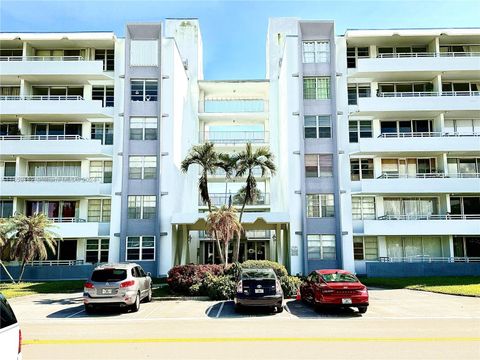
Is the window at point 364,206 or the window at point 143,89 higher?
the window at point 143,89

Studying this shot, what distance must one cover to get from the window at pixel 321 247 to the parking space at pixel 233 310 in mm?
9404

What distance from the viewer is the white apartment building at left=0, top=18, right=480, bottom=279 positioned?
103 ft

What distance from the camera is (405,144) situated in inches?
1284

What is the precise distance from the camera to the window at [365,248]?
33156mm

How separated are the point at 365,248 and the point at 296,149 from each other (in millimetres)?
8692

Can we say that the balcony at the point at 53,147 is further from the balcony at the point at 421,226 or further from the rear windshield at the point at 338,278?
the rear windshield at the point at 338,278

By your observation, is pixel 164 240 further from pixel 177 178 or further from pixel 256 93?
pixel 256 93

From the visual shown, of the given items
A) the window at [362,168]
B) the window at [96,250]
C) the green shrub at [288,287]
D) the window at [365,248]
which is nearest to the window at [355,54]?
the window at [362,168]

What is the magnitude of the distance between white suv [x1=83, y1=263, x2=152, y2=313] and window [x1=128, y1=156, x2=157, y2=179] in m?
14.8

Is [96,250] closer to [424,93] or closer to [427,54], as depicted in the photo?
[424,93]

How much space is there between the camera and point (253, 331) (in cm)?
1300

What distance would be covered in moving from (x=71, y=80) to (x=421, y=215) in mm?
27482

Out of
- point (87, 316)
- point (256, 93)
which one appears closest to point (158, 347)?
point (87, 316)

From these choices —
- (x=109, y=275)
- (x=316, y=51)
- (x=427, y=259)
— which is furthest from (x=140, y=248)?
(x=427, y=259)
